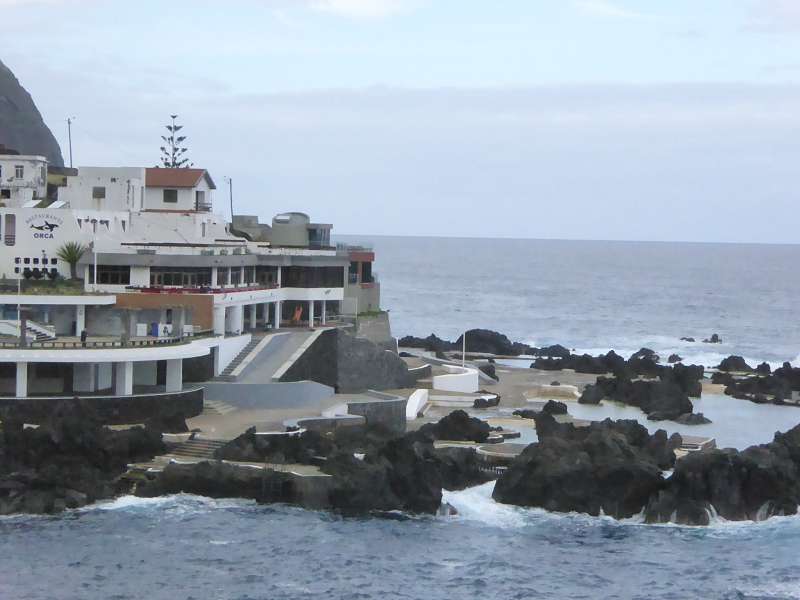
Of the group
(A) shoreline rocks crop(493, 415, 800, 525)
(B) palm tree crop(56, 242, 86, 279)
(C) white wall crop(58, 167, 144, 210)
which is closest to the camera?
(A) shoreline rocks crop(493, 415, 800, 525)

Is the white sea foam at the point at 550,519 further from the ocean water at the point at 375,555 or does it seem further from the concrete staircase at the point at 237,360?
the concrete staircase at the point at 237,360

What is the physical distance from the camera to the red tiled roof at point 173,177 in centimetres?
6950

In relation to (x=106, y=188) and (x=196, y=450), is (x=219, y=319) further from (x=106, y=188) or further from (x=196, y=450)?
(x=196, y=450)

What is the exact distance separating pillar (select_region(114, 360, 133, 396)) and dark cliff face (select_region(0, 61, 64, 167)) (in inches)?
3480

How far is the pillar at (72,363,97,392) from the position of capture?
52.9m

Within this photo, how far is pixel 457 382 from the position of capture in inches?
2692

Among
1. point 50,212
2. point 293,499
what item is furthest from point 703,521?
point 50,212

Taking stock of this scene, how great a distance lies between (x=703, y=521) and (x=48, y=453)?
20432 mm

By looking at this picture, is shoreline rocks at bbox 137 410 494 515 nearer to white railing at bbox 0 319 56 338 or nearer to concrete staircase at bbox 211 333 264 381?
concrete staircase at bbox 211 333 264 381

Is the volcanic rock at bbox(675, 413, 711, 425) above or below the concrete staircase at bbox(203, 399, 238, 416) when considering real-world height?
below

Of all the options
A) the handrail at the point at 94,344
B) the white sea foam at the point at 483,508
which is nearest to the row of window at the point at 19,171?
the handrail at the point at 94,344

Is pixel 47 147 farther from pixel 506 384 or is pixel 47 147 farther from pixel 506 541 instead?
pixel 506 541

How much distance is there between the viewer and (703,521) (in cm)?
4491

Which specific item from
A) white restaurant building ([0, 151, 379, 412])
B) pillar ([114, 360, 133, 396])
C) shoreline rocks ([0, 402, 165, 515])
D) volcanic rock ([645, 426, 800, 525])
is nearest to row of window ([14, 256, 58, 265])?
white restaurant building ([0, 151, 379, 412])
